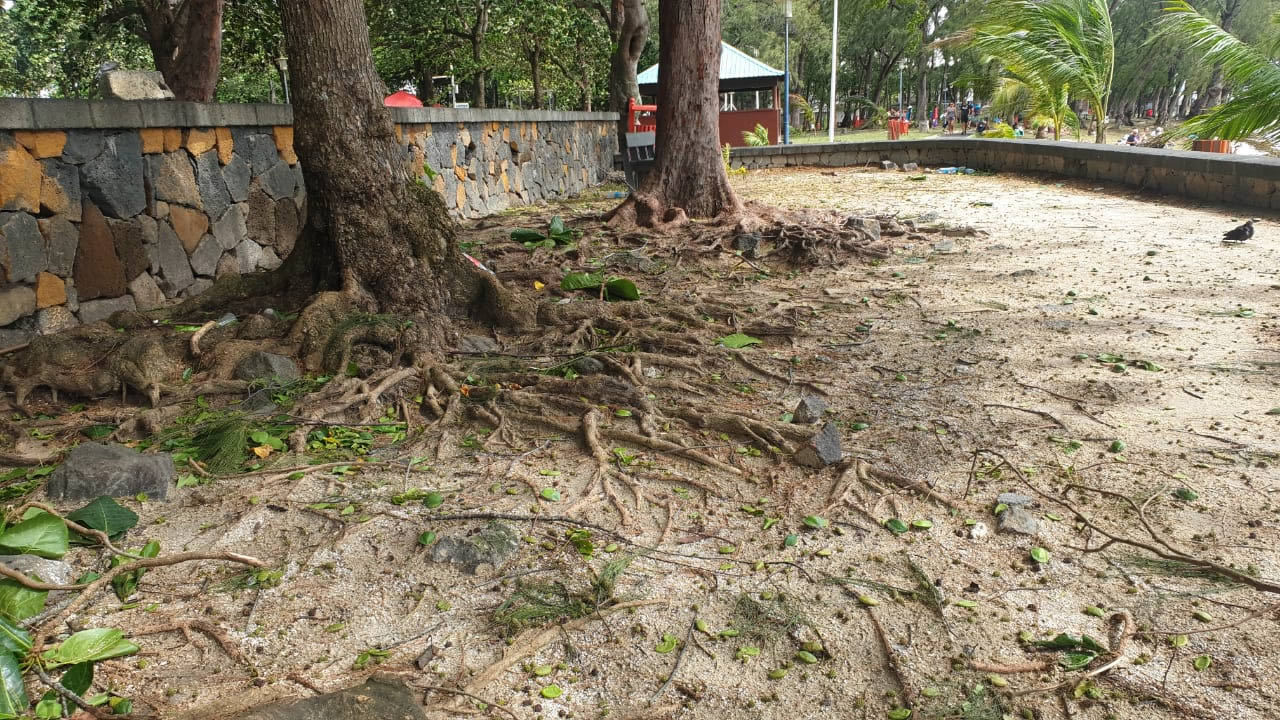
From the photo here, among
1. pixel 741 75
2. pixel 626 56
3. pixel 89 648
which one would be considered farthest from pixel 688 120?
pixel 741 75

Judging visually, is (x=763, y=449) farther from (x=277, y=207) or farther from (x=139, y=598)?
(x=277, y=207)

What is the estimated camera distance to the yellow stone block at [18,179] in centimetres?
451

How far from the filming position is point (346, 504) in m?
3.20

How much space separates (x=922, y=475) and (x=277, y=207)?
17.6 feet

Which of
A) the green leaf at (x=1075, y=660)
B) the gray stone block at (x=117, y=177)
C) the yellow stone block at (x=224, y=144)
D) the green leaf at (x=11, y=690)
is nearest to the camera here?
the green leaf at (x=11, y=690)

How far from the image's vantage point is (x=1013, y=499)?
10.4 ft

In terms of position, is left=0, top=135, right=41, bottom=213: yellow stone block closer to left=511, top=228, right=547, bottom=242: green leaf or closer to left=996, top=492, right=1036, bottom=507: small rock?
left=511, top=228, right=547, bottom=242: green leaf

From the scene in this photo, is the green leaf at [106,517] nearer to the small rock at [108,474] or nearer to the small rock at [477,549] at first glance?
the small rock at [108,474]

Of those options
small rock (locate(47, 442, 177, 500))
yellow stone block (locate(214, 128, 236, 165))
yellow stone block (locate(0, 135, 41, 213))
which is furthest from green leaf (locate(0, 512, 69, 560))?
yellow stone block (locate(214, 128, 236, 165))

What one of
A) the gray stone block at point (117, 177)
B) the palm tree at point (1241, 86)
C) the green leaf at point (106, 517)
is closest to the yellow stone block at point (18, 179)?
the gray stone block at point (117, 177)

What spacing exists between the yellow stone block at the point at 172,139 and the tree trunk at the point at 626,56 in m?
12.9

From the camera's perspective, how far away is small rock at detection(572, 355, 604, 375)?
14.7 feet

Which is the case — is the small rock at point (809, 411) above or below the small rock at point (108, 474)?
below

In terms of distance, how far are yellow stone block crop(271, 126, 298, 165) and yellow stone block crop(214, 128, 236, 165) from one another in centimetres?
59
